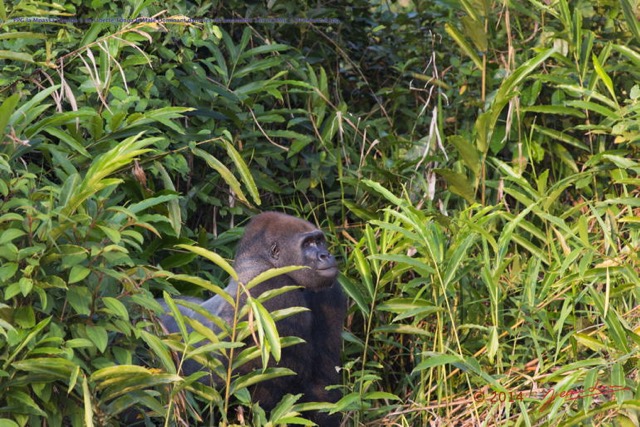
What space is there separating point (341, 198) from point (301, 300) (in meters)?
1.11

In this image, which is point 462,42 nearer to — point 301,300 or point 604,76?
point 604,76

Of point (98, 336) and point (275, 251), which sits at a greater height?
point (98, 336)

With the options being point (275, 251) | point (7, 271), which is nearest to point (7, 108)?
point (7, 271)

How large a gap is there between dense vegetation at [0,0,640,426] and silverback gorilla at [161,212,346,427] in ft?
0.35

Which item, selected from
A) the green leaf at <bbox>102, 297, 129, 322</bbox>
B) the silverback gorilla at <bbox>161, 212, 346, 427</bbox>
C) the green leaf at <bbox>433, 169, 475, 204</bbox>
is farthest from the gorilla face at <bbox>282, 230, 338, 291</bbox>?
the green leaf at <bbox>102, 297, 129, 322</bbox>

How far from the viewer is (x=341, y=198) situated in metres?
5.16

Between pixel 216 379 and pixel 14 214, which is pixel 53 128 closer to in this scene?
pixel 14 214

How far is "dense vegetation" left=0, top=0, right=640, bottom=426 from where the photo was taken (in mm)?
3201

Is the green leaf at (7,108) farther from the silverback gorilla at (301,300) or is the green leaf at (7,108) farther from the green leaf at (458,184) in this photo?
the green leaf at (458,184)

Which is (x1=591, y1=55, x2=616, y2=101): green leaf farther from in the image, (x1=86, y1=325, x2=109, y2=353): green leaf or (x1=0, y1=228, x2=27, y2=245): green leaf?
(x1=0, y1=228, x2=27, y2=245): green leaf

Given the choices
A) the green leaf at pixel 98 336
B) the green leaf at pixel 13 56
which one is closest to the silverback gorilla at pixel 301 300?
the green leaf at pixel 98 336

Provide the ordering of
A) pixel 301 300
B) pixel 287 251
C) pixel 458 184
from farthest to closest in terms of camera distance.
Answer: pixel 458 184, pixel 287 251, pixel 301 300

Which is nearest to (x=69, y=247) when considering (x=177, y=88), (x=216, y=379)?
(x=216, y=379)

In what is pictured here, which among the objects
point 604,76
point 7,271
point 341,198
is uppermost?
point 7,271
